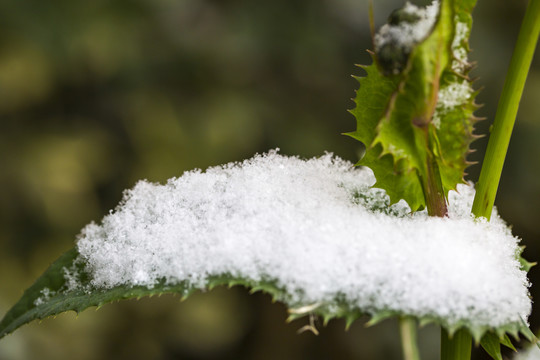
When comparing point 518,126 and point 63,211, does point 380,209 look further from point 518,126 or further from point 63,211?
point 518,126

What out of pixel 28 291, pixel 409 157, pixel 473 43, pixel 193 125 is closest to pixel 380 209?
pixel 409 157

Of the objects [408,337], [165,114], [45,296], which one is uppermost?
[165,114]

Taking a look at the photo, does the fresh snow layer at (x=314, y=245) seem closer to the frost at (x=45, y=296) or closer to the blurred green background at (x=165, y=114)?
the frost at (x=45, y=296)

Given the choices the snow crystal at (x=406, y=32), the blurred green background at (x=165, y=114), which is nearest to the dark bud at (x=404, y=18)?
the snow crystal at (x=406, y=32)

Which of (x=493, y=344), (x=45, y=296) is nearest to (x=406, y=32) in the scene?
(x=493, y=344)

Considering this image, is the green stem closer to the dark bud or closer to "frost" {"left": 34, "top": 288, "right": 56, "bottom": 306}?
the dark bud

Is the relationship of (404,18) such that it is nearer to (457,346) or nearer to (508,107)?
(508,107)

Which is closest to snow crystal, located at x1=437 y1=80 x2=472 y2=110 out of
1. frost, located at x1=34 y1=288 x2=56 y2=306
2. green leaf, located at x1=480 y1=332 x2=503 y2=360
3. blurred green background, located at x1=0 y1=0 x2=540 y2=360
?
green leaf, located at x1=480 y1=332 x2=503 y2=360
